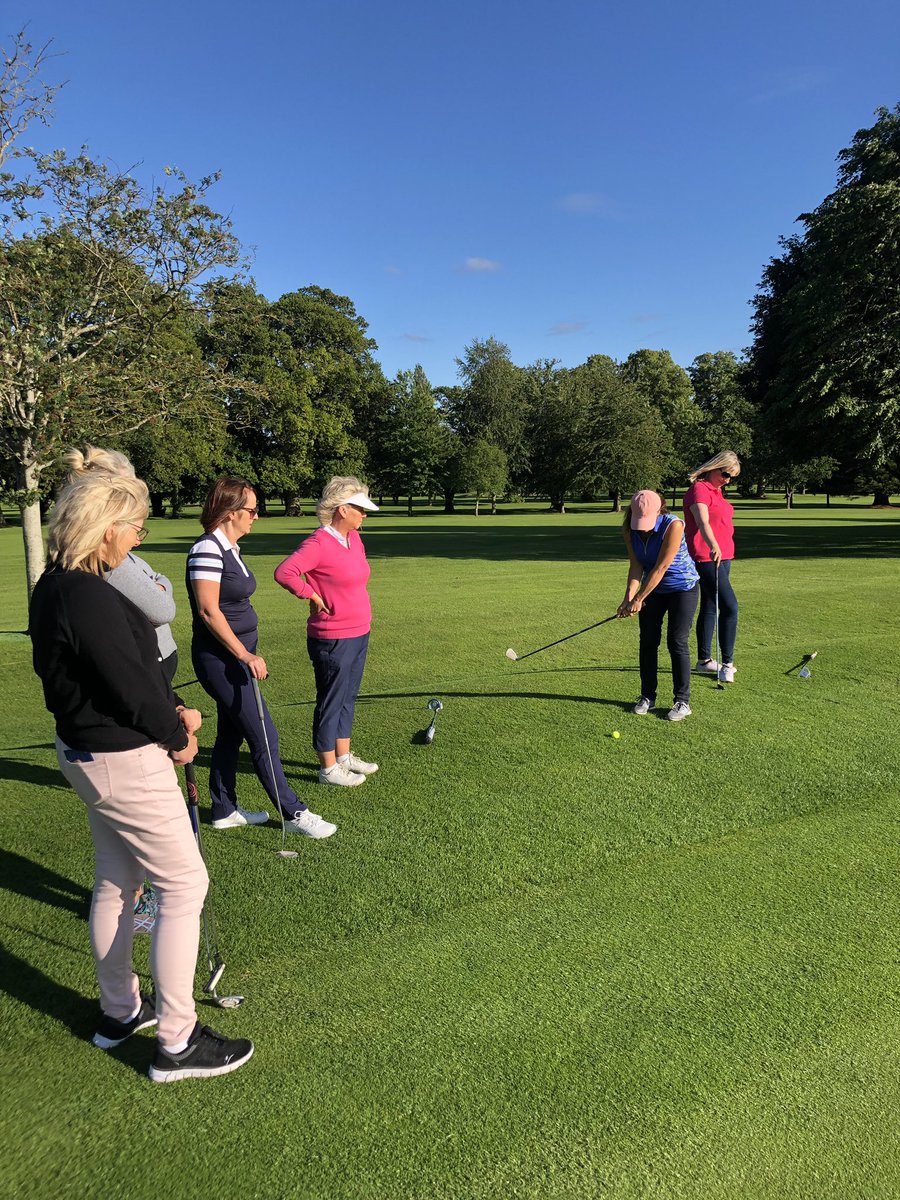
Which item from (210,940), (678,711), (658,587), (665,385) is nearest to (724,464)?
(658,587)

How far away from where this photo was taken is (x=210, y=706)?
8914 millimetres

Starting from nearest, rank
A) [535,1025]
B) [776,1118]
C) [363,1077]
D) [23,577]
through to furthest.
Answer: [776,1118], [363,1077], [535,1025], [23,577]

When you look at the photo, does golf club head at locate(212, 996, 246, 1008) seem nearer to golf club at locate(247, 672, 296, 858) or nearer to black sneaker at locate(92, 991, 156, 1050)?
black sneaker at locate(92, 991, 156, 1050)

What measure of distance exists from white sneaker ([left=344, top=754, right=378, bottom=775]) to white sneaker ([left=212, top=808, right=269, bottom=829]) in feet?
2.95

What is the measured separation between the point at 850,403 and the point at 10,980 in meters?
25.4

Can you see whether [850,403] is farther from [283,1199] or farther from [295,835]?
A: [283,1199]

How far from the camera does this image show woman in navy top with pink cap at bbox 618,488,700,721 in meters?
7.01

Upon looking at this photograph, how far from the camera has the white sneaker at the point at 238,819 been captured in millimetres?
5207

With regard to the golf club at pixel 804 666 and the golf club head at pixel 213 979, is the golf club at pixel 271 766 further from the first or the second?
the golf club at pixel 804 666

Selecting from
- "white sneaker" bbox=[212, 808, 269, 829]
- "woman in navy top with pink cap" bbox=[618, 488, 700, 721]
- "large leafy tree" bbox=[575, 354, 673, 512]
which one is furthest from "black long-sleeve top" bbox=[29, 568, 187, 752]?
"large leafy tree" bbox=[575, 354, 673, 512]

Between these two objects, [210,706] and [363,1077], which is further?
[210,706]

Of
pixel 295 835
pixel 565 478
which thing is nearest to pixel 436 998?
pixel 295 835

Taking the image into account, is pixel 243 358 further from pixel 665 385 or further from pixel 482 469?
pixel 665 385

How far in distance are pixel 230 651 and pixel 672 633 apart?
4359 mm
